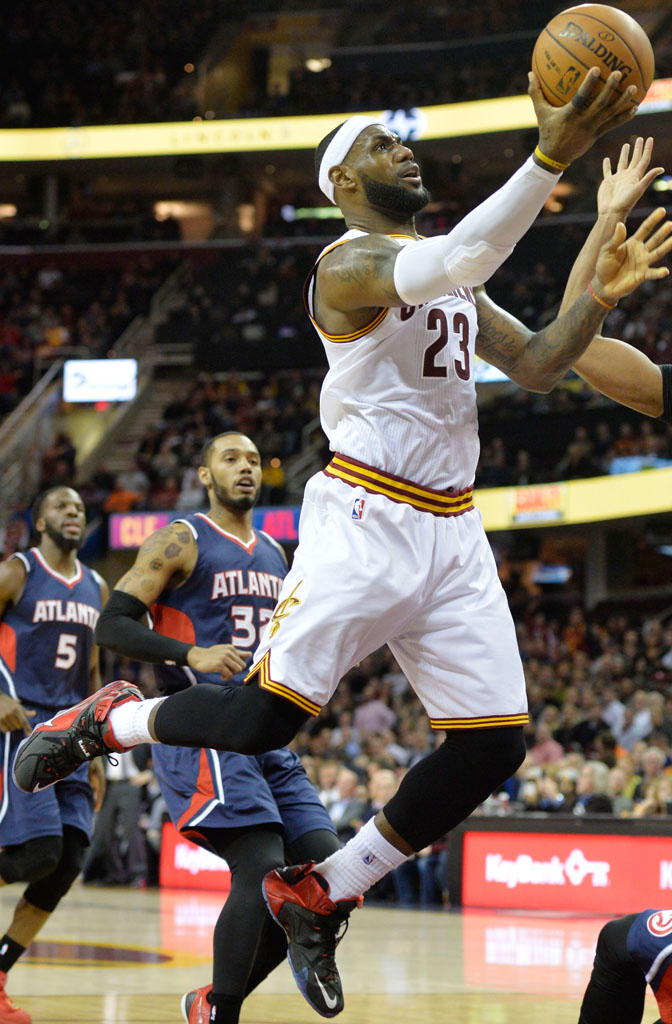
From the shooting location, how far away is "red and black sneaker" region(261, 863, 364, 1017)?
433cm

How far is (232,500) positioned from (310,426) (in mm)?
19819

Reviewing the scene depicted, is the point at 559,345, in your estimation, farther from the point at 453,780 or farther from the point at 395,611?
the point at 453,780

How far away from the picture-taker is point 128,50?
3519cm

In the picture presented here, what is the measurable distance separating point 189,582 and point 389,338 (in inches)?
67.8

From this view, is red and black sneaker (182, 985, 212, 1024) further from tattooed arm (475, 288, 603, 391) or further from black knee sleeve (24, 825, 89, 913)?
tattooed arm (475, 288, 603, 391)

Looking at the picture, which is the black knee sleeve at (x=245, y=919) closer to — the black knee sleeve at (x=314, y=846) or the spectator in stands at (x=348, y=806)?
the black knee sleeve at (x=314, y=846)

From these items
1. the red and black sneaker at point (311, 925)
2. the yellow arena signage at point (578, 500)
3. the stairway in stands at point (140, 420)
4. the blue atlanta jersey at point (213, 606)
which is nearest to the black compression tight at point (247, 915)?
the red and black sneaker at point (311, 925)

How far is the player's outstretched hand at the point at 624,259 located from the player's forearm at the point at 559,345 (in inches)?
2.4

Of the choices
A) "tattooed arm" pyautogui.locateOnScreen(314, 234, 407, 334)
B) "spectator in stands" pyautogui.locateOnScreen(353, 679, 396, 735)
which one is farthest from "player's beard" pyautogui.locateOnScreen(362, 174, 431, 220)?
"spectator in stands" pyautogui.locateOnScreen(353, 679, 396, 735)

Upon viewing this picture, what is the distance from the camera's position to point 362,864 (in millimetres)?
4496

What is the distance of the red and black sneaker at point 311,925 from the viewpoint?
433 cm

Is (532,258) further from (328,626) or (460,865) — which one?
(328,626)

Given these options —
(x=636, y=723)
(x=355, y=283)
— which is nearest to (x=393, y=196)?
(x=355, y=283)

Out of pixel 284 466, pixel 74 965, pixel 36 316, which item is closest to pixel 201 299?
pixel 36 316
